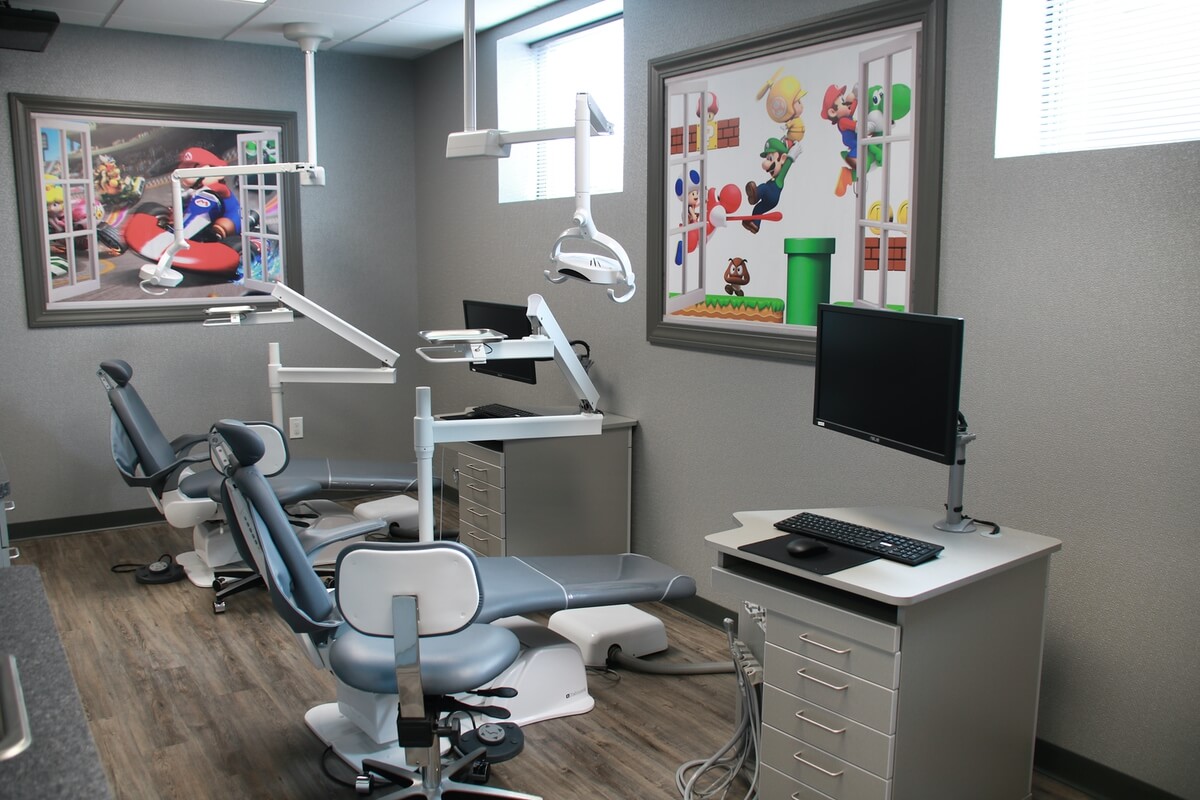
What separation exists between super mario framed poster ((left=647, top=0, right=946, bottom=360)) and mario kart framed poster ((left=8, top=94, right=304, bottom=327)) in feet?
8.09

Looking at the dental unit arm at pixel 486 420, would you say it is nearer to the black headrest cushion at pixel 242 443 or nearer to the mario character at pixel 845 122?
the black headrest cushion at pixel 242 443

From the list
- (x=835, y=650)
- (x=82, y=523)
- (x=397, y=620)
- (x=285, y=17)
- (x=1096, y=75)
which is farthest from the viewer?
(x=82, y=523)

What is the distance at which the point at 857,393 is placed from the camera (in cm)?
257

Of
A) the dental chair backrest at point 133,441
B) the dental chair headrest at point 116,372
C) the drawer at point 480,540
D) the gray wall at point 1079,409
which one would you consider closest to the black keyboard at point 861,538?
the gray wall at point 1079,409

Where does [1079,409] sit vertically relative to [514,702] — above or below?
above

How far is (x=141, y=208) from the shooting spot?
197 inches

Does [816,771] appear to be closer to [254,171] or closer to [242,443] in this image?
[242,443]

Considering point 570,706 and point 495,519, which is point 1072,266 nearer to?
point 570,706

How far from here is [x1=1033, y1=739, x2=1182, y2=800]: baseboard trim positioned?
247cm

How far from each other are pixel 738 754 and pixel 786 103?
2038mm

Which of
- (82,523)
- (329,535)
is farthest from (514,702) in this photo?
(82,523)

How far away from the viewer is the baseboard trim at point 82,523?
4.88 meters

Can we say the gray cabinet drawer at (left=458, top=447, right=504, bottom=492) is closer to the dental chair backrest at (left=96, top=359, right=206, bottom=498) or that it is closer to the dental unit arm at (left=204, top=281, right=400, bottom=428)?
the dental unit arm at (left=204, top=281, right=400, bottom=428)

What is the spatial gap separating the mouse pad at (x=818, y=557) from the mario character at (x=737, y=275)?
4.39ft
